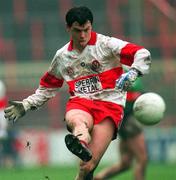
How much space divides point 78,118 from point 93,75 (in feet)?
1.74

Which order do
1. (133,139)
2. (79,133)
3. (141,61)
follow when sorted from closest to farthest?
(79,133)
(141,61)
(133,139)

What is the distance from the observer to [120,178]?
14.0 meters

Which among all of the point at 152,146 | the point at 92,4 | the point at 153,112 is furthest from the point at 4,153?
the point at 153,112

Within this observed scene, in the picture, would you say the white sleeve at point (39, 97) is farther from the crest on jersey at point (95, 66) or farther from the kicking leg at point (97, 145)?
the kicking leg at point (97, 145)

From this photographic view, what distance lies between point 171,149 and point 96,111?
11.2m

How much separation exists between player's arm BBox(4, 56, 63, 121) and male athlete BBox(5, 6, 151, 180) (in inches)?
0.9

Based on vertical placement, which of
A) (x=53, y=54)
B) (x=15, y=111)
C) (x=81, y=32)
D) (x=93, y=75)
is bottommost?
(x=53, y=54)

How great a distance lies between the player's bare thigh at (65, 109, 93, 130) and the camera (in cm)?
844

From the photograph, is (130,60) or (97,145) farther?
(130,60)

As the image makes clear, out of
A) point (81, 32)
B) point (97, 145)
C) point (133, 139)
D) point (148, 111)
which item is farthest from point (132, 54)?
point (133, 139)

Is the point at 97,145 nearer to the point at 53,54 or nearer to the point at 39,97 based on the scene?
the point at 39,97

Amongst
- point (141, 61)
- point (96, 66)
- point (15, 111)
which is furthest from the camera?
point (15, 111)

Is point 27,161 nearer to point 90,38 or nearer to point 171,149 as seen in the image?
point 171,149

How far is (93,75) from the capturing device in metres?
8.77
